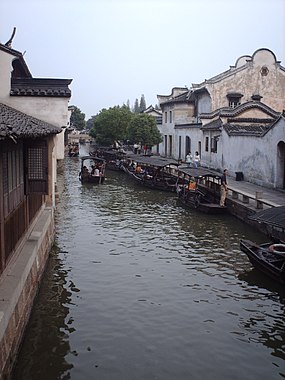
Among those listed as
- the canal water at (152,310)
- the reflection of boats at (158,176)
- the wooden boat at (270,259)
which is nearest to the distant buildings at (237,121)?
the reflection of boats at (158,176)

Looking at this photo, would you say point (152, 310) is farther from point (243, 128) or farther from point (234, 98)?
point (234, 98)

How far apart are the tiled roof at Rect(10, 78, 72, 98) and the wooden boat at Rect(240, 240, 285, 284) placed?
7.68m

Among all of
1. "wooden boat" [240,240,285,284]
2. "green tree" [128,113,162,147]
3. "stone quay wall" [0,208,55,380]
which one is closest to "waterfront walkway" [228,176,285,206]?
→ "wooden boat" [240,240,285,284]

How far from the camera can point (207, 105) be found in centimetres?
3912

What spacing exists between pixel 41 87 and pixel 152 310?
9021 millimetres

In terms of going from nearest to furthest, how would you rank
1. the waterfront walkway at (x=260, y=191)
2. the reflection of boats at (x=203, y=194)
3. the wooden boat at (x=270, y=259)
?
the wooden boat at (x=270, y=259) → the waterfront walkway at (x=260, y=191) → the reflection of boats at (x=203, y=194)

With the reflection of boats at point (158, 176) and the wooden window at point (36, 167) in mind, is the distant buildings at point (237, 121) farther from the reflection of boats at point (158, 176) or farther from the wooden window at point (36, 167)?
the wooden window at point (36, 167)

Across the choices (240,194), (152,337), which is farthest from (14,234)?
(240,194)

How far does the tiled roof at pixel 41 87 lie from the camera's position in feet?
50.0

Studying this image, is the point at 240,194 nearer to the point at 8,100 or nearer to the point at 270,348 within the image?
the point at 8,100

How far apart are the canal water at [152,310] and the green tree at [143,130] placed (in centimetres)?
2630

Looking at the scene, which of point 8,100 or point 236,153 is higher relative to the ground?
point 8,100

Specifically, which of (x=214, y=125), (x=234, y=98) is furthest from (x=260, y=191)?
(x=234, y=98)

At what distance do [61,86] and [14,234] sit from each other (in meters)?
7.91
